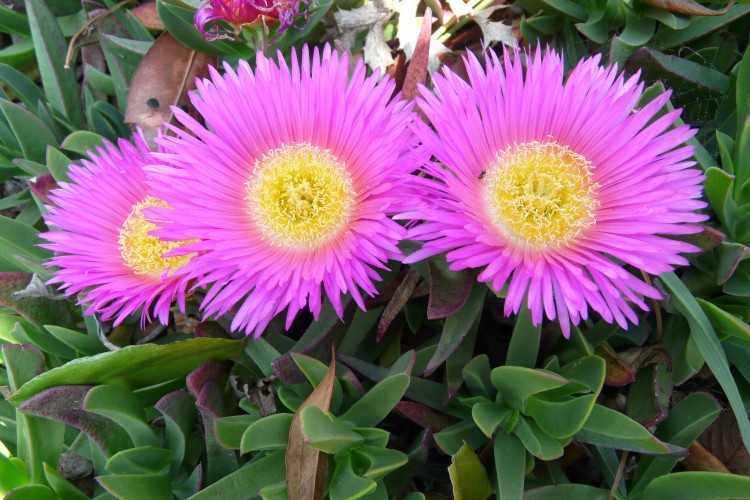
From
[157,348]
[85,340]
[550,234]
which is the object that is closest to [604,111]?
[550,234]

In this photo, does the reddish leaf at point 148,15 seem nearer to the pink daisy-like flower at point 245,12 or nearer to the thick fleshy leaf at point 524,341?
the pink daisy-like flower at point 245,12

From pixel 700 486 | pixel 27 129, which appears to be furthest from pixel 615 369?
pixel 27 129

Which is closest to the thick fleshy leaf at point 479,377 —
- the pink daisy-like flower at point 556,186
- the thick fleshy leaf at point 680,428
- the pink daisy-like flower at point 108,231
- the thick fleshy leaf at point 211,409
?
the pink daisy-like flower at point 556,186

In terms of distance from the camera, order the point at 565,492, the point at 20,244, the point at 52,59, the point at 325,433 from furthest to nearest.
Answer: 1. the point at 52,59
2. the point at 20,244
3. the point at 565,492
4. the point at 325,433

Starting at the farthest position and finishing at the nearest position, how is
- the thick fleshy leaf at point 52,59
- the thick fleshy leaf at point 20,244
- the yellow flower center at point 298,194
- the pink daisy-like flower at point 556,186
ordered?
the thick fleshy leaf at point 52,59 < the thick fleshy leaf at point 20,244 < the yellow flower center at point 298,194 < the pink daisy-like flower at point 556,186

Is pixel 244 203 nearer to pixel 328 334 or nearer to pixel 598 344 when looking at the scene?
pixel 328 334

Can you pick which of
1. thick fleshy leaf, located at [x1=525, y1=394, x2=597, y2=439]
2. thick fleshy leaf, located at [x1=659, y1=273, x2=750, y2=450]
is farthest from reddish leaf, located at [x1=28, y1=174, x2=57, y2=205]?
thick fleshy leaf, located at [x1=659, y1=273, x2=750, y2=450]

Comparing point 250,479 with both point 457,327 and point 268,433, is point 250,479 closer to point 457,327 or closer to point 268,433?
point 268,433
